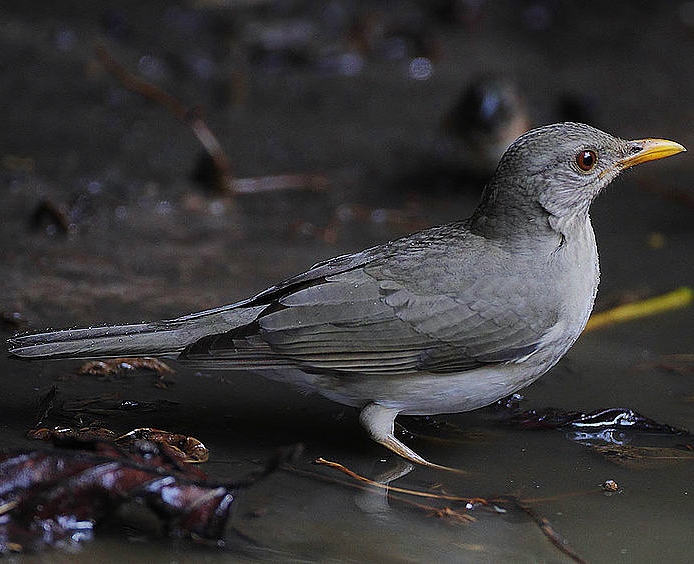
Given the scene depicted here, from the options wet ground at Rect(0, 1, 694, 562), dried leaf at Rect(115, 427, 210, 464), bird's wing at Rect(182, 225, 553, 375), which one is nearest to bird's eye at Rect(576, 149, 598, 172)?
bird's wing at Rect(182, 225, 553, 375)

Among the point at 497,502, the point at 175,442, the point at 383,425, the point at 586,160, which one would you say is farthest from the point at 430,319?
the point at 175,442

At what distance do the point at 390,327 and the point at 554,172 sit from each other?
2.91 feet

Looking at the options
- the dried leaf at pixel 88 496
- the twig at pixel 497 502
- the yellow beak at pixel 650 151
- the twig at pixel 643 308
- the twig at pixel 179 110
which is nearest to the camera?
the dried leaf at pixel 88 496

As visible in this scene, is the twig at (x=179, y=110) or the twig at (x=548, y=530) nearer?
the twig at (x=548, y=530)

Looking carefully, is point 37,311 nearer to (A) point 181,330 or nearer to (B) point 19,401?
(B) point 19,401

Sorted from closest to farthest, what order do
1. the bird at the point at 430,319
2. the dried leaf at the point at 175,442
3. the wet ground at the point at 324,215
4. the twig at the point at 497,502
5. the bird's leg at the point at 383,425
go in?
the twig at the point at 497,502 < the wet ground at the point at 324,215 < the dried leaf at the point at 175,442 < the bird at the point at 430,319 < the bird's leg at the point at 383,425

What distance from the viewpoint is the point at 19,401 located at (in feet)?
14.3

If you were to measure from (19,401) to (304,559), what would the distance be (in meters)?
1.57

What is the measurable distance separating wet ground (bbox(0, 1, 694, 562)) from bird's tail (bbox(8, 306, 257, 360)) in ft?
1.07

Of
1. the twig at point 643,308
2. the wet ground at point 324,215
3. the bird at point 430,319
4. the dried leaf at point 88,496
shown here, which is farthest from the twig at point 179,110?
the dried leaf at point 88,496

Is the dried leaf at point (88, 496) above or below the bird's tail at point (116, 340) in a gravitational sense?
below

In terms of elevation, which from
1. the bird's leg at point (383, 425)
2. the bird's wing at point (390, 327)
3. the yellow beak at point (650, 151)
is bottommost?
the bird's leg at point (383, 425)

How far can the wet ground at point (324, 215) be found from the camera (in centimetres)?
375

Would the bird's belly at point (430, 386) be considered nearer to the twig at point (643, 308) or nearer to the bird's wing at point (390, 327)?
the bird's wing at point (390, 327)
